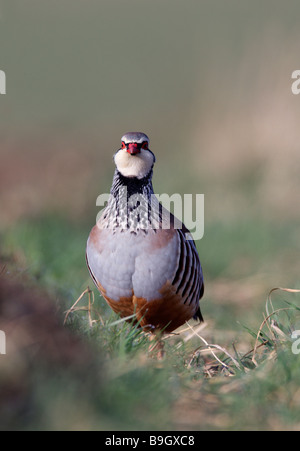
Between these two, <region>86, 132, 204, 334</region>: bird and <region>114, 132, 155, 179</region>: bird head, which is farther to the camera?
Answer: <region>114, 132, 155, 179</region>: bird head

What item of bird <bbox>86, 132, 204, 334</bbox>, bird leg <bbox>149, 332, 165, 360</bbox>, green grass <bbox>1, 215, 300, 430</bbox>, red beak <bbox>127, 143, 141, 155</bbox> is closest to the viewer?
green grass <bbox>1, 215, 300, 430</bbox>

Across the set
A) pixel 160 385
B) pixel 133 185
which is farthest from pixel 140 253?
pixel 160 385

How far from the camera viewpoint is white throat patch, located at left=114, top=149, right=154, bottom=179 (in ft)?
13.9

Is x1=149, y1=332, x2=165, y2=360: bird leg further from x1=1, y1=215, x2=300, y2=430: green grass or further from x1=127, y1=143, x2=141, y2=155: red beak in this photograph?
x1=127, y1=143, x2=141, y2=155: red beak

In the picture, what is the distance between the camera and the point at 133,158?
13.9 ft

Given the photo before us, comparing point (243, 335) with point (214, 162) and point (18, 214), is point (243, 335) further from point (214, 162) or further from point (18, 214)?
point (214, 162)

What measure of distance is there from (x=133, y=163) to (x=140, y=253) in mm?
593

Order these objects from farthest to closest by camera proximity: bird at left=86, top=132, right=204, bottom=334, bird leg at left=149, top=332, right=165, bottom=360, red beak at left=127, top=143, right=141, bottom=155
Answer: red beak at left=127, top=143, right=141, bottom=155, bird at left=86, top=132, right=204, bottom=334, bird leg at left=149, top=332, right=165, bottom=360

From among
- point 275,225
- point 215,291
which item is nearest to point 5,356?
point 215,291

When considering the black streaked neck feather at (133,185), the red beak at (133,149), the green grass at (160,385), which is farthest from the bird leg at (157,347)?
the red beak at (133,149)

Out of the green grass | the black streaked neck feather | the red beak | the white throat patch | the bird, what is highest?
the red beak

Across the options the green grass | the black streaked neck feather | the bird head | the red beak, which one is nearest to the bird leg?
the green grass

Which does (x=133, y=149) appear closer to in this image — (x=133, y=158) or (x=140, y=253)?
(x=133, y=158)

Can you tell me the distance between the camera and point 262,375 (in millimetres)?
3455
